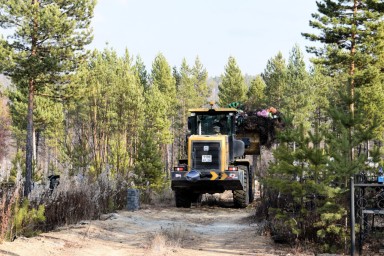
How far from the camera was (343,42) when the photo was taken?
2622 cm

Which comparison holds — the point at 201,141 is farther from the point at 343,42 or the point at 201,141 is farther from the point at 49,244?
the point at 343,42

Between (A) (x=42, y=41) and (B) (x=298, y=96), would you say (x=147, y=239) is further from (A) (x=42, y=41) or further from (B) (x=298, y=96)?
(B) (x=298, y=96)

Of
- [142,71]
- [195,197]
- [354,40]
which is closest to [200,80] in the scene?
[142,71]

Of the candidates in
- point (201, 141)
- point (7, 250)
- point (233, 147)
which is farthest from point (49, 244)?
point (233, 147)

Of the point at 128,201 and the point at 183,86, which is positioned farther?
the point at 183,86

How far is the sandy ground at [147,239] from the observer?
25.4 feet

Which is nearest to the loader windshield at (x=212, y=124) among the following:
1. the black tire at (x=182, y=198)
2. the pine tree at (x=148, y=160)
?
the black tire at (x=182, y=198)

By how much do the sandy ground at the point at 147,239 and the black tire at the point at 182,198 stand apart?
301 cm

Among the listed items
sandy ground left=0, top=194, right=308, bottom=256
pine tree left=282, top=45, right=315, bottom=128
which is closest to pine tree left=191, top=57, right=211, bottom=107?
pine tree left=282, top=45, right=315, bottom=128

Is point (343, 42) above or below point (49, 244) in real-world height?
above

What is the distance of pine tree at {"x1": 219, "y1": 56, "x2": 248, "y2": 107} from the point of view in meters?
46.4

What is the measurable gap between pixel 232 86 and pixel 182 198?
103 ft

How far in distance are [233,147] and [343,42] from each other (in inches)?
526

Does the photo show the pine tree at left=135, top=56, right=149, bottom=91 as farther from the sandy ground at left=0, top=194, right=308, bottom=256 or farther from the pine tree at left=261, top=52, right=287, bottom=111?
the sandy ground at left=0, top=194, right=308, bottom=256
